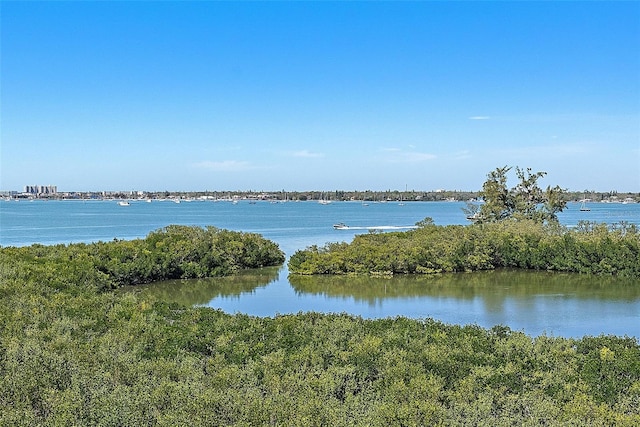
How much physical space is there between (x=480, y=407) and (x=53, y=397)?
268 inches

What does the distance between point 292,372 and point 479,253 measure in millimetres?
26576

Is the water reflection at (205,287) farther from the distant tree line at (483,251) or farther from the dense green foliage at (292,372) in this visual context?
the dense green foliage at (292,372)

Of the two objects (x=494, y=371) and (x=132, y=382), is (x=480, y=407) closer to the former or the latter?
(x=494, y=371)

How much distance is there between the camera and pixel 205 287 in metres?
30.9

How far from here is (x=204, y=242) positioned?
113 ft

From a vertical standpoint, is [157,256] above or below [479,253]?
above

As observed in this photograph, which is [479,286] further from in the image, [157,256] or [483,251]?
[157,256]

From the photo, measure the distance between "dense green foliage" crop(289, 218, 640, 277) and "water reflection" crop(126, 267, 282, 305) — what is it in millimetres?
2814

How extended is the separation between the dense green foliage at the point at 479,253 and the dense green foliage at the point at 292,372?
18.2 meters

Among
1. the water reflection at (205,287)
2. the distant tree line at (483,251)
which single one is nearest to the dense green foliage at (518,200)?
the distant tree line at (483,251)

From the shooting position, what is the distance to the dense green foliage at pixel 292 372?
9.20 meters

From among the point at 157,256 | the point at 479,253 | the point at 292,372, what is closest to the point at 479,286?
the point at 479,253

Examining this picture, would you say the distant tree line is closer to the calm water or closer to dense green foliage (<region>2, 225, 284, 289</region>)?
the calm water

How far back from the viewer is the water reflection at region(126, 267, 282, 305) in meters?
28.2
